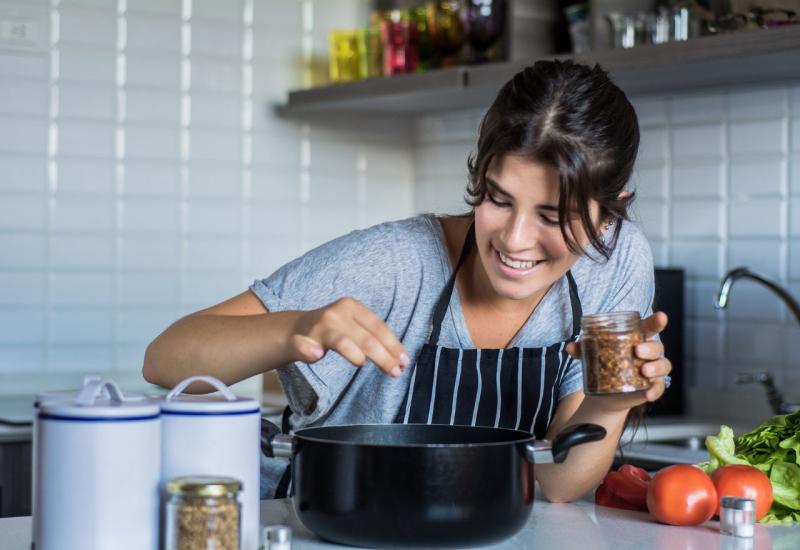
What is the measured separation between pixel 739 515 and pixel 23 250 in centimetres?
234

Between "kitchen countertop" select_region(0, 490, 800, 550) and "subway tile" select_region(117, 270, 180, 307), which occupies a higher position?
"subway tile" select_region(117, 270, 180, 307)

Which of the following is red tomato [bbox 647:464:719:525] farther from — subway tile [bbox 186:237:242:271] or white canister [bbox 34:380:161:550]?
subway tile [bbox 186:237:242:271]

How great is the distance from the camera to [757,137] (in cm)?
299

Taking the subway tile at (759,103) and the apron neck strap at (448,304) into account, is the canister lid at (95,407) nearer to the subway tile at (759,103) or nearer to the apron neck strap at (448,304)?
the apron neck strap at (448,304)

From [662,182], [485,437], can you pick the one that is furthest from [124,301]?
[485,437]

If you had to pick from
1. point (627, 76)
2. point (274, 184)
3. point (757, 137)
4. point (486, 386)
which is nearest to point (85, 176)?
point (274, 184)

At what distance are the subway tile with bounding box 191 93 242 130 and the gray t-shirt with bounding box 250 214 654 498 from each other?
1759mm

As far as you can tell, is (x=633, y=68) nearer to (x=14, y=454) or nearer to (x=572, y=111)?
(x=572, y=111)

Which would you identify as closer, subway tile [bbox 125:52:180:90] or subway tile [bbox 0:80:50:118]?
subway tile [bbox 0:80:50:118]

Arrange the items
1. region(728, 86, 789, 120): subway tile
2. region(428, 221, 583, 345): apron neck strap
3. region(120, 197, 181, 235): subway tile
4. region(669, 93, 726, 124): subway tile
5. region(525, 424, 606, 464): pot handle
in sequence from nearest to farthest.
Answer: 1. region(525, 424, 606, 464): pot handle
2. region(428, 221, 583, 345): apron neck strap
3. region(728, 86, 789, 120): subway tile
4. region(669, 93, 726, 124): subway tile
5. region(120, 197, 181, 235): subway tile

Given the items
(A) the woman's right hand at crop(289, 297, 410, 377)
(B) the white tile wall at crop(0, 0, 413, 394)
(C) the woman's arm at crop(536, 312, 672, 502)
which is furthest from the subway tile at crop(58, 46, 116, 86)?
(A) the woman's right hand at crop(289, 297, 410, 377)

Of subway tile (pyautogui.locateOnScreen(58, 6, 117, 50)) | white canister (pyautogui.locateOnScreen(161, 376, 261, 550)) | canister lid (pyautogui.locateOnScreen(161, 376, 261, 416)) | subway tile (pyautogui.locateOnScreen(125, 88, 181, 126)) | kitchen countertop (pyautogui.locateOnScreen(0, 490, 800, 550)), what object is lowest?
kitchen countertop (pyautogui.locateOnScreen(0, 490, 800, 550))

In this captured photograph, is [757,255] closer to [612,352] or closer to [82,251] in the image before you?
[612,352]

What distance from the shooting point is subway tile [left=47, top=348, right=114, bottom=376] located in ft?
11.0
